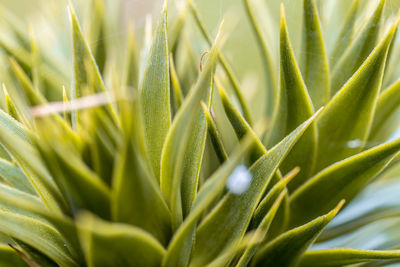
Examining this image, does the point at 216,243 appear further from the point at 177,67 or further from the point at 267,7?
Result: the point at 267,7

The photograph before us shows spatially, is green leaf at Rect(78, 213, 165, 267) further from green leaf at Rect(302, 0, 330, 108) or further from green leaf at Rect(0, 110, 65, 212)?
green leaf at Rect(302, 0, 330, 108)

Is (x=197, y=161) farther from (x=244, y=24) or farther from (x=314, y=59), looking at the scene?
(x=244, y=24)

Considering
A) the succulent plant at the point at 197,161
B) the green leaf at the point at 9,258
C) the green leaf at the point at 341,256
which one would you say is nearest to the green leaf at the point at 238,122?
the succulent plant at the point at 197,161

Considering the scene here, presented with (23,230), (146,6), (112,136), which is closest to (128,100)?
(112,136)

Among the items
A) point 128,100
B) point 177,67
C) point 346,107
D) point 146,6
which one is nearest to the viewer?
point 128,100

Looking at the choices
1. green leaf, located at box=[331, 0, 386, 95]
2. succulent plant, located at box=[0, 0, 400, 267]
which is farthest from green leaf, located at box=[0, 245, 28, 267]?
green leaf, located at box=[331, 0, 386, 95]
